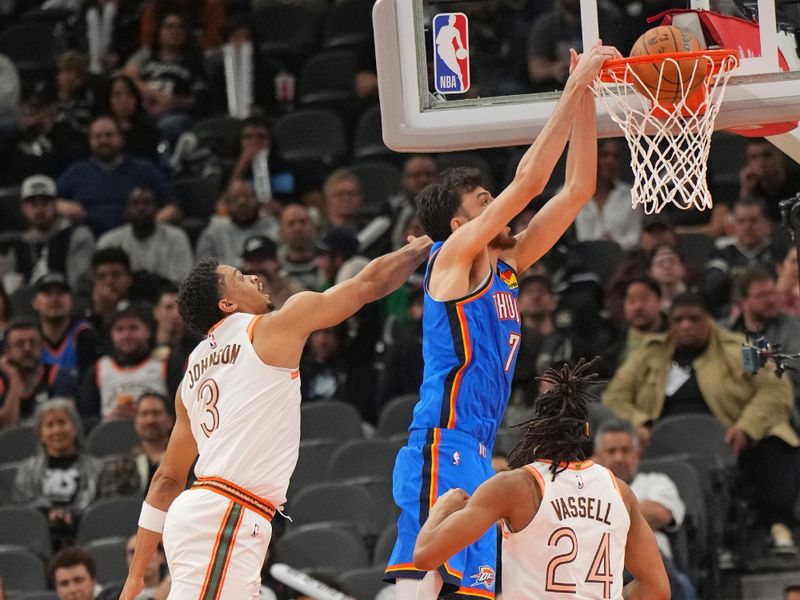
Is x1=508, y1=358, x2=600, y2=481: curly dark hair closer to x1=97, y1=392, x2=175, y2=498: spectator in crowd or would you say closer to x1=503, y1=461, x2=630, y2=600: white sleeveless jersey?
x1=503, y1=461, x2=630, y2=600: white sleeveless jersey

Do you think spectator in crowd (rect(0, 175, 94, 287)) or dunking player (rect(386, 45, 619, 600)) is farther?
spectator in crowd (rect(0, 175, 94, 287))

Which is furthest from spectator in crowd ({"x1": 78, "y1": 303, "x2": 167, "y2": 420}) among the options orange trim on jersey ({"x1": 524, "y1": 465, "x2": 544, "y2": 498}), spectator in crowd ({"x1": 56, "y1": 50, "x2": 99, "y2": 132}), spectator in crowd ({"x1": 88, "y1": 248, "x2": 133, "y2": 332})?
orange trim on jersey ({"x1": 524, "y1": 465, "x2": 544, "y2": 498})

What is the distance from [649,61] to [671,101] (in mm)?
208

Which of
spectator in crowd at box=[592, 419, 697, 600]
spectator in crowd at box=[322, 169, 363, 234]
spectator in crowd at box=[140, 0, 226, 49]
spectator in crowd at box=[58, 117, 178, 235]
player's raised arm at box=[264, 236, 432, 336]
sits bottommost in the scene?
spectator in crowd at box=[592, 419, 697, 600]

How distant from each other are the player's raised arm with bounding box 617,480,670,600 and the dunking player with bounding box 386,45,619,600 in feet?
2.03

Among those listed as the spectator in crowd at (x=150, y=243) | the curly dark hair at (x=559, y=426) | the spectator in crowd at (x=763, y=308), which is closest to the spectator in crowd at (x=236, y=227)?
the spectator in crowd at (x=150, y=243)

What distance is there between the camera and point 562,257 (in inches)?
450

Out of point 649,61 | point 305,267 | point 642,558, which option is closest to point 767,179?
point 305,267

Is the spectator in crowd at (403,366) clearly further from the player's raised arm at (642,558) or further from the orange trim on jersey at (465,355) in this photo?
the player's raised arm at (642,558)

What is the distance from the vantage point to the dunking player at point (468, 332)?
19.7 ft

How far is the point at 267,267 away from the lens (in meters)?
11.4

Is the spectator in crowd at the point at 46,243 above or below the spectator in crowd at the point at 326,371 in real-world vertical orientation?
above

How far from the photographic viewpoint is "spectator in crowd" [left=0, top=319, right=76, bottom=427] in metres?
11.4

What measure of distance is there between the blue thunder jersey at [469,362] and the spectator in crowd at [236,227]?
642 cm
